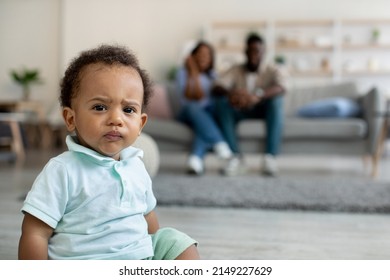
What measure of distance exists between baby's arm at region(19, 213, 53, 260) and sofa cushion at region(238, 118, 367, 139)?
1467 millimetres

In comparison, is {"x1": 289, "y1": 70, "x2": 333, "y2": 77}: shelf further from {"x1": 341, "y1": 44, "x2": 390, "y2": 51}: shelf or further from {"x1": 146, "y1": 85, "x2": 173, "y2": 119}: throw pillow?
{"x1": 146, "y1": 85, "x2": 173, "y2": 119}: throw pillow

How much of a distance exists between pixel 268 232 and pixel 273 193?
461 mm

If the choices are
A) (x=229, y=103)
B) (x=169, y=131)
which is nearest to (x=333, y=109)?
(x=229, y=103)

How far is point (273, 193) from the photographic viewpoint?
1.33 metres

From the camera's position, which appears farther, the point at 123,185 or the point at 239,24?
the point at 239,24

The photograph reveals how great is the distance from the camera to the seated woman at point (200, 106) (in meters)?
1.86

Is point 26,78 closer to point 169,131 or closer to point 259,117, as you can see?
point 169,131

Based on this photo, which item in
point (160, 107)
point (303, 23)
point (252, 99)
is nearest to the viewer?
point (252, 99)

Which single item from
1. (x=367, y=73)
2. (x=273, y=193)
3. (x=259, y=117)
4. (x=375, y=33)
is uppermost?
(x=375, y=33)

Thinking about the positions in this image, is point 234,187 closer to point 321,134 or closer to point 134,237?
point 321,134

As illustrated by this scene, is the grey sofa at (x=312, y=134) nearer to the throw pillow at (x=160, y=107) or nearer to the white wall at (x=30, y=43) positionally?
the throw pillow at (x=160, y=107)

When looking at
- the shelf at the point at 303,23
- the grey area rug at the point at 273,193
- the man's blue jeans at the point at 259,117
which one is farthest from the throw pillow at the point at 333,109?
the shelf at the point at 303,23

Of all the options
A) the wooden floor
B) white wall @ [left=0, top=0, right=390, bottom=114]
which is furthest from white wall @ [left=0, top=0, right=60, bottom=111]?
the wooden floor

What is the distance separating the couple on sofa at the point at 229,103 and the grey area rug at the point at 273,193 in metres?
0.17
